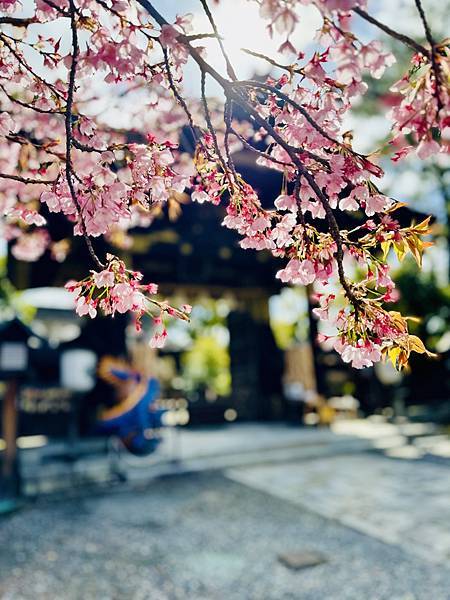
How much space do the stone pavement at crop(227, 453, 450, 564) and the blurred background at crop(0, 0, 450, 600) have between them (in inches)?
1.3

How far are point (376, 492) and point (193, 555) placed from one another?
116 inches

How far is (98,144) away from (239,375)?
37.3ft

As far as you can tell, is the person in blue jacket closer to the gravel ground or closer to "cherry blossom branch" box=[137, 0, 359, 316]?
the gravel ground

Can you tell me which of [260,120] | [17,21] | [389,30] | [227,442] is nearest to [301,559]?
[260,120]

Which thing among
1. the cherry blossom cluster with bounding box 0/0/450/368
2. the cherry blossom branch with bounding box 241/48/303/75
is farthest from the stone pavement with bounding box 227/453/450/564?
the cherry blossom branch with bounding box 241/48/303/75

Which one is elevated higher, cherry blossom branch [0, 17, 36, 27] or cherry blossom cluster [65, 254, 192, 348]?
cherry blossom branch [0, 17, 36, 27]

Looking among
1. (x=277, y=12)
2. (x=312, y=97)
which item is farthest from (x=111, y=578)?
(x=277, y=12)

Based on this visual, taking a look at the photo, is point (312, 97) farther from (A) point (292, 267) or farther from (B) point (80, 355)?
(B) point (80, 355)

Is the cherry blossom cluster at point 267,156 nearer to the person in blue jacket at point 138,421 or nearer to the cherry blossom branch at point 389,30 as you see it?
the cherry blossom branch at point 389,30

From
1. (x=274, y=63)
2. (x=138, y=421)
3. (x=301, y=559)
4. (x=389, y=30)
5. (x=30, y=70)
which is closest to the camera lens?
(x=389, y=30)

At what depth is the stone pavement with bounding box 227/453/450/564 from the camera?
451 cm

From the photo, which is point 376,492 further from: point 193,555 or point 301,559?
point 193,555

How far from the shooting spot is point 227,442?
9.29 metres

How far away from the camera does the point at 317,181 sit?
6.58ft
